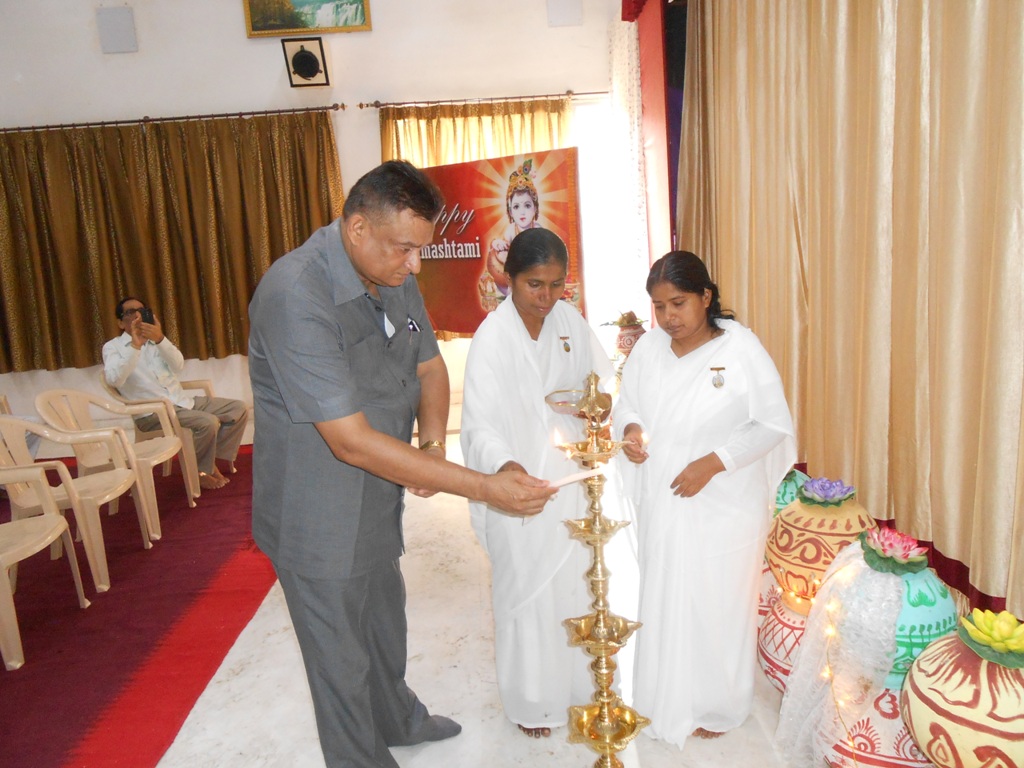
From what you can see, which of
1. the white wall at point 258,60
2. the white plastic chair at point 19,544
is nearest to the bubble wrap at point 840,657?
the white plastic chair at point 19,544

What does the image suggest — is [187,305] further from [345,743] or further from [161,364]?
[345,743]

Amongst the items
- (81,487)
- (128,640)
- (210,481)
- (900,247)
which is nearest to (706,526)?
(900,247)

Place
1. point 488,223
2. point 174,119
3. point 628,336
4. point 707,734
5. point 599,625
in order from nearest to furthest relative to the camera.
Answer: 1. point 599,625
2. point 707,734
3. point 628,336
4. point 488,223
5. point 174,119

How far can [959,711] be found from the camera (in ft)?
5.25

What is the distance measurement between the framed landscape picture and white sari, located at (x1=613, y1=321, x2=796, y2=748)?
6348 millimetres

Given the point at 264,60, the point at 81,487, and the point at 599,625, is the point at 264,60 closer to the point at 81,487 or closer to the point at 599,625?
the point at 81,487

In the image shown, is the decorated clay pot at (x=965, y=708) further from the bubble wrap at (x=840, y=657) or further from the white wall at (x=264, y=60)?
the white wall at (x=264, y=60)

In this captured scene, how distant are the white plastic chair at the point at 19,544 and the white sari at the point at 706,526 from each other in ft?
8.86

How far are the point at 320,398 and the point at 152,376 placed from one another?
463 centimetres

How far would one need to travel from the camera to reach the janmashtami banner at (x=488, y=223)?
607 centimetres

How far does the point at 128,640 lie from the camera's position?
3438mm

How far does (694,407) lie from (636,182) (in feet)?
15.9

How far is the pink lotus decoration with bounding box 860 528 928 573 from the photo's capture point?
1972mm

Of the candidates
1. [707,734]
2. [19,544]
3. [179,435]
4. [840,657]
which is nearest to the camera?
[840,657]
